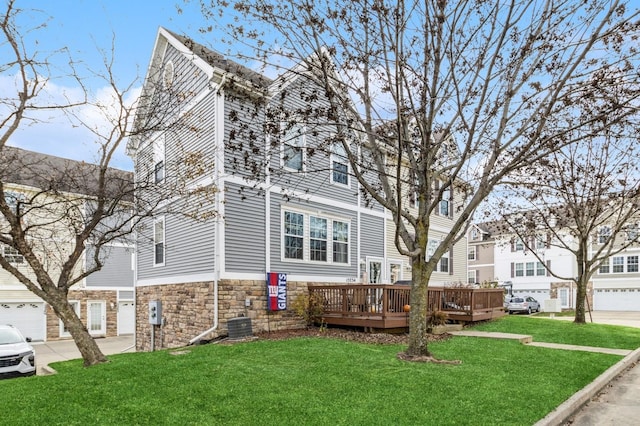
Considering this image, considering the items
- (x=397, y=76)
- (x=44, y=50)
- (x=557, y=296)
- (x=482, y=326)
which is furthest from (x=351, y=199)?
(x=557, y=296)

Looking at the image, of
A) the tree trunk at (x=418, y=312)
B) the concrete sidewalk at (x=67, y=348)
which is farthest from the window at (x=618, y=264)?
the concrete sidewalk at (x=67, y=348)

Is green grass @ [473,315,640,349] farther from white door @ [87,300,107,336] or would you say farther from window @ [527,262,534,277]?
window @ [527,262,534,277]

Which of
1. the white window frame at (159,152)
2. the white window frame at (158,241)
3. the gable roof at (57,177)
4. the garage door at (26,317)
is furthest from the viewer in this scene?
the garage door at (26,317)

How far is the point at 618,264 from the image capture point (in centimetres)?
4075

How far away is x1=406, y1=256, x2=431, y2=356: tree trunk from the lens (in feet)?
29.1

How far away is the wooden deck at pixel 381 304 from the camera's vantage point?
12583mm

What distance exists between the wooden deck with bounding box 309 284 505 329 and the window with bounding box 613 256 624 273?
3233 cm

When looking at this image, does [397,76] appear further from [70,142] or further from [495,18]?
[70,142]

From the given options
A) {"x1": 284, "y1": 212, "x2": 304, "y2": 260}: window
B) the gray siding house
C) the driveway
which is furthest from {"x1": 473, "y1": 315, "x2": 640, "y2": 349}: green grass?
{"x1": 284, "y1": 212, "x2": 304, "y2": 260}: window

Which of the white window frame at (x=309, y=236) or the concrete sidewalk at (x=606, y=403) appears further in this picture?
the white window frame at (x=309, y=236)

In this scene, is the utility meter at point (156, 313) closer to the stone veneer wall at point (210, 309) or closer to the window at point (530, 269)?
the stone veneer wall at point (210, 309)

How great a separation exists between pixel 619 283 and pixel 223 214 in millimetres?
41122

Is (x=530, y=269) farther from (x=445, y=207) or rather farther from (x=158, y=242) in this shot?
(x=158, y=242)

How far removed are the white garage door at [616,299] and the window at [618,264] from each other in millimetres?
1714
